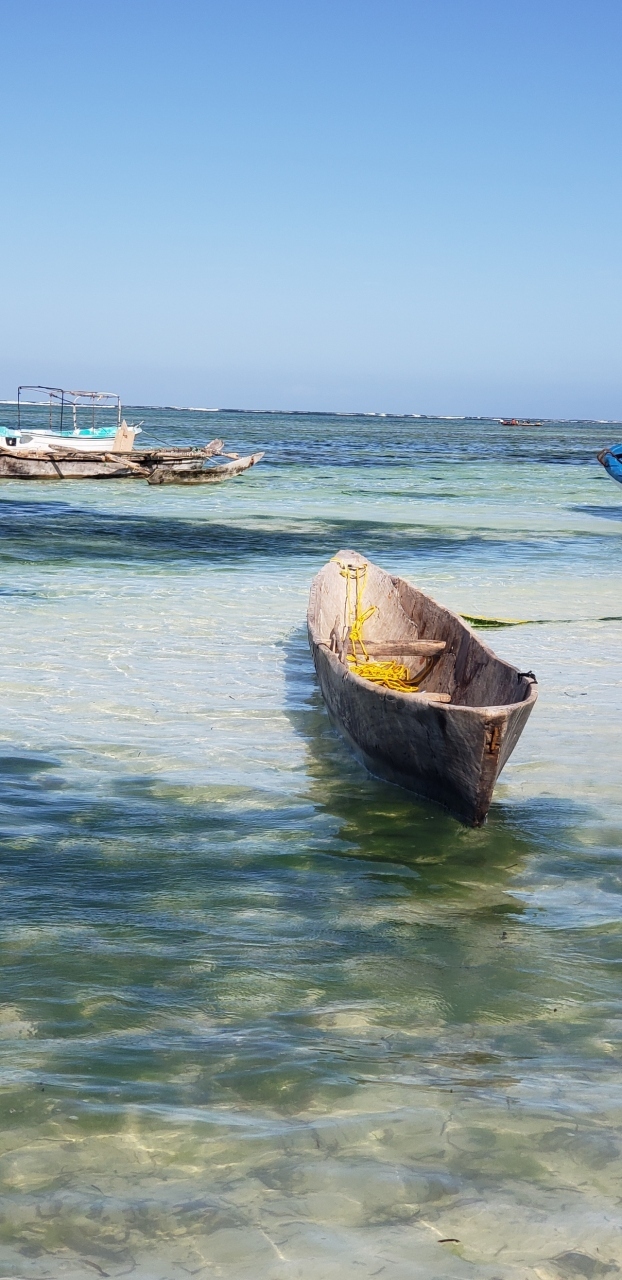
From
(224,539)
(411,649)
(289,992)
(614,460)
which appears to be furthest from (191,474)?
(289,992)

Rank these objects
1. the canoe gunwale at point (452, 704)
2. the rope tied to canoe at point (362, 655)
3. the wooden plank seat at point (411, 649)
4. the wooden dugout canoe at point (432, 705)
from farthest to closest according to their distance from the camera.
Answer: the wooden plank seat at point (411, 649), the rope tied to canoe at point (362, 655), the wooden dugout canoe at point (432, 705), the canoe gunwale at point (452, 704)

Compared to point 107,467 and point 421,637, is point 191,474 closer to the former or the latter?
point 107,467

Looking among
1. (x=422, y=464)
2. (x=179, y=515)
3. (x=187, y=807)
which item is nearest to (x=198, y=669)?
(x=187, y=807)

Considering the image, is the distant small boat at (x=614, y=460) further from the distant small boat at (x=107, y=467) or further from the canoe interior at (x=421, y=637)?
the canoe interior at (x=421, y=637)

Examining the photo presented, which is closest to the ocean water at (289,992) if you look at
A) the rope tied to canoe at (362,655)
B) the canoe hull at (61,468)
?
the rope tied to canoe at (362,655)

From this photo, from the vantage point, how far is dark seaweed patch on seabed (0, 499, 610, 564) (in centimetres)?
2034

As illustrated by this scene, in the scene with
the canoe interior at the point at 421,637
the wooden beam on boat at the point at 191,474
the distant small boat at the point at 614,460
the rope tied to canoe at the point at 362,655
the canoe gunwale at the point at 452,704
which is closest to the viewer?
the canoe gunwale at the point at 452,704

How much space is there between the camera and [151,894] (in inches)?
202

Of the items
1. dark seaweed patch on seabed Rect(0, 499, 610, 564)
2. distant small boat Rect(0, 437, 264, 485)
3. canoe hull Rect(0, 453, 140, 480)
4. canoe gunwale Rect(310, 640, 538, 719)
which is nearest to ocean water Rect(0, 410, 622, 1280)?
canoe gunwale Rect(310, 640, 538, 719)

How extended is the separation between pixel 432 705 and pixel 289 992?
1.89 m

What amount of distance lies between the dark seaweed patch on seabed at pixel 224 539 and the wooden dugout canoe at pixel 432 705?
1044 centimetres

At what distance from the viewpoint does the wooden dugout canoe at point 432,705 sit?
549 cm

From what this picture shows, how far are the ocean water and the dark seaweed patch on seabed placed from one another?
1040 cm

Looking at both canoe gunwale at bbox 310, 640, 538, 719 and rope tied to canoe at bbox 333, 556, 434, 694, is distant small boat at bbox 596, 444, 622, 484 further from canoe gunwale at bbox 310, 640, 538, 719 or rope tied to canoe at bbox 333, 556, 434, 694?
canoe gunwale at bbox 310, 640, 538, 719
